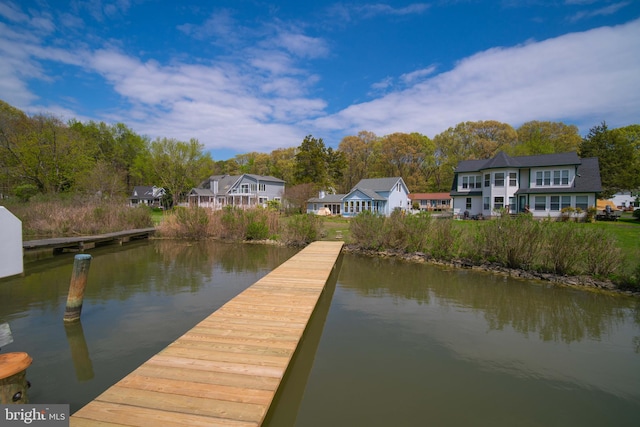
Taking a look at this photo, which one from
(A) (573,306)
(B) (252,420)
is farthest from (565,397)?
(A) (573,306)

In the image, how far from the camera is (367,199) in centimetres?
3681

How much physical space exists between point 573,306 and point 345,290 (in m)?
5.87

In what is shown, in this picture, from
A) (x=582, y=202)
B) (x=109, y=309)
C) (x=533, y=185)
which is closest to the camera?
(x=109, y=309)

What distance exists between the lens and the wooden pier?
1383 cm

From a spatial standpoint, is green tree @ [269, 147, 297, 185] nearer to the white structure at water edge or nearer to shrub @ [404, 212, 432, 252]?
shrub @ [404, 212, 432, 252]

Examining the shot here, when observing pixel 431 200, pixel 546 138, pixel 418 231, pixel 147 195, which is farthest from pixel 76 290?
pixel 546 138

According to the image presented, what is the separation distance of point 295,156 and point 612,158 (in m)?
40.5

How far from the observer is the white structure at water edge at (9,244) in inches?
109

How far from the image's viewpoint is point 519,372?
5199 mm

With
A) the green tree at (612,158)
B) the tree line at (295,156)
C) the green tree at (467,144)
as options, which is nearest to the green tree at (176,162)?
the tree line at (295,156)

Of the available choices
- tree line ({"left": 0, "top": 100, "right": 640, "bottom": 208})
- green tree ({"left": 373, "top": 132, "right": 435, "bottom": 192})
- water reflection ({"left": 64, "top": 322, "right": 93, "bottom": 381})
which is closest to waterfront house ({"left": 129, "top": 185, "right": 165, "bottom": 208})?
tree line ({"left": 0, "top": 100, "right": 640, "bottom": 208})

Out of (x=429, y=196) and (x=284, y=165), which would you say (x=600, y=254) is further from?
(x=284, y=165)

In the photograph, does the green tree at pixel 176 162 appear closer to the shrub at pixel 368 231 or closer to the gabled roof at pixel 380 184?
the gabled roof at pixel 380 184

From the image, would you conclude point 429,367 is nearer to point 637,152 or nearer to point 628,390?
point 628,390
